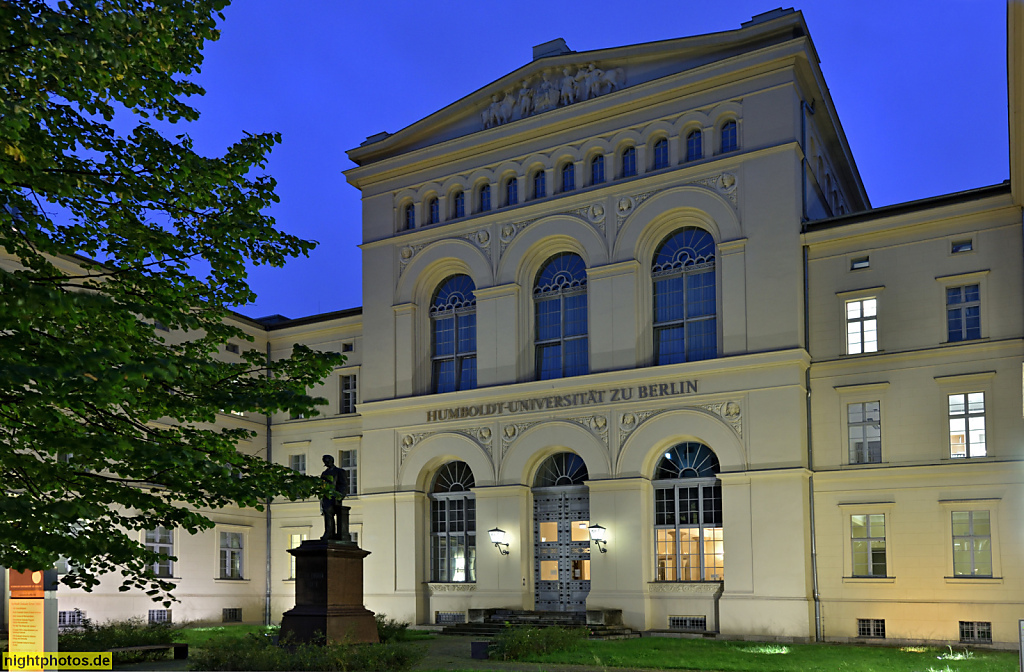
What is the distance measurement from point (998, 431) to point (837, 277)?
6125 millimetres

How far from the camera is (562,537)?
108 feet

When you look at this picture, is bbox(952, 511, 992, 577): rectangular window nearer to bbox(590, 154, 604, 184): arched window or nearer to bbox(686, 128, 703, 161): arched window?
bbox(686, 128, 703, 161): arched window

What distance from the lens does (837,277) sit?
96.9 feet

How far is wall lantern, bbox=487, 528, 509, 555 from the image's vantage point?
3312cm

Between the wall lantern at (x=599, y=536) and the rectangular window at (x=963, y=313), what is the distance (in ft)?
38.0

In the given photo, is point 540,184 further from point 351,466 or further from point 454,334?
point 351,466

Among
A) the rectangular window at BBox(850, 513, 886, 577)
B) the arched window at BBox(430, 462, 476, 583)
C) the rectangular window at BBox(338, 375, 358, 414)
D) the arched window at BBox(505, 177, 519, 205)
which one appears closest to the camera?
the rectangular window at BBox(850, 513, 886, 577)

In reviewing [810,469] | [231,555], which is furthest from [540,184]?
[231,555]

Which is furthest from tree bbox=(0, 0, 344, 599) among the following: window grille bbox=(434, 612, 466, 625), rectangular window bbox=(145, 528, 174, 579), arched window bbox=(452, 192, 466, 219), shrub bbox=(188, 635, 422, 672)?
rectangular window bbox=(145, 528, 174, 579)

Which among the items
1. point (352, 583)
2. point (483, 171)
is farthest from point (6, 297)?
point (483, 171)

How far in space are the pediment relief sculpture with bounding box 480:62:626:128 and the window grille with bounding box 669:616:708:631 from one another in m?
17.0

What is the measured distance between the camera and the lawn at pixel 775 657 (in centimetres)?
1983

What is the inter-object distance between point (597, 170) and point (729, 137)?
15.4 ft

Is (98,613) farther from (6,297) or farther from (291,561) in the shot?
(6,297)
